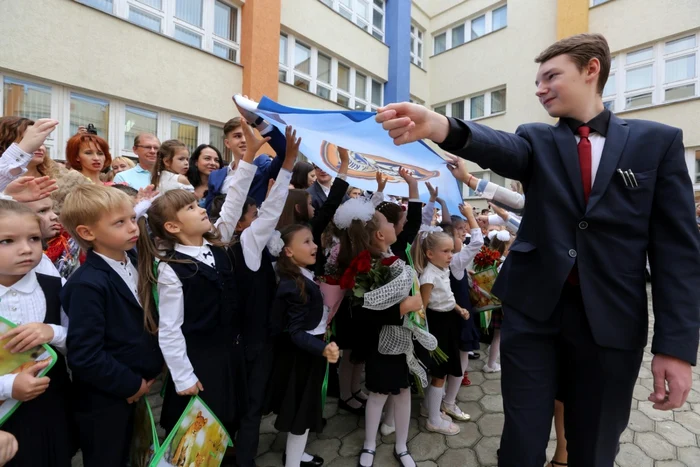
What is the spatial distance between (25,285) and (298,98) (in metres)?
10.1

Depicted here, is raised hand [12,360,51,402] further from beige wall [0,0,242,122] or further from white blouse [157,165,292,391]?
beige wall [0,0,242,122]

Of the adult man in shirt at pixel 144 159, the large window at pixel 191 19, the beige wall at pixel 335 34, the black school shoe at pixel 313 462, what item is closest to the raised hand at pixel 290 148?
the black school shoe at pixel 313 462

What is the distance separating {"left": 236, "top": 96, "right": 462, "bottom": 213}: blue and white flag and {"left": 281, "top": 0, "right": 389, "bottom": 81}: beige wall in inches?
346

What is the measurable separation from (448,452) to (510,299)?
1.61 metres

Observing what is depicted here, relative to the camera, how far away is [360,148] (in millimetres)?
2537

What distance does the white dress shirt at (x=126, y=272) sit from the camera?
1837mm

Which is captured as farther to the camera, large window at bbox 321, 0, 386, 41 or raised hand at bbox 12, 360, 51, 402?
large window at bbox 321, 0, 386, 41

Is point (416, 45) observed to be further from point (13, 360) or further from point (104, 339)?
point (13, 360)

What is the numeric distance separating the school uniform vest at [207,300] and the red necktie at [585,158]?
69.0 inches

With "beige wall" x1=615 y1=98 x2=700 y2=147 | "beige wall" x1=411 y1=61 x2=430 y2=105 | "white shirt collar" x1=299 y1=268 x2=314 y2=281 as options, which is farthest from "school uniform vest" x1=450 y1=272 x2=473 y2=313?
"beige wall" x1=411 y1=61 x2=430 y2=105

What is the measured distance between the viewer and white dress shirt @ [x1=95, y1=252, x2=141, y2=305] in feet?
6.03

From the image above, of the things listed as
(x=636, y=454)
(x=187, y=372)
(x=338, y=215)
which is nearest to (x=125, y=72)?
(x=338, y=215)

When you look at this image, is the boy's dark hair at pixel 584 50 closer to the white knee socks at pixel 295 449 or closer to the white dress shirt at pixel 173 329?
the white dress shirt at pixel 173 329

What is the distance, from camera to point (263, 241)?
2.31 m
